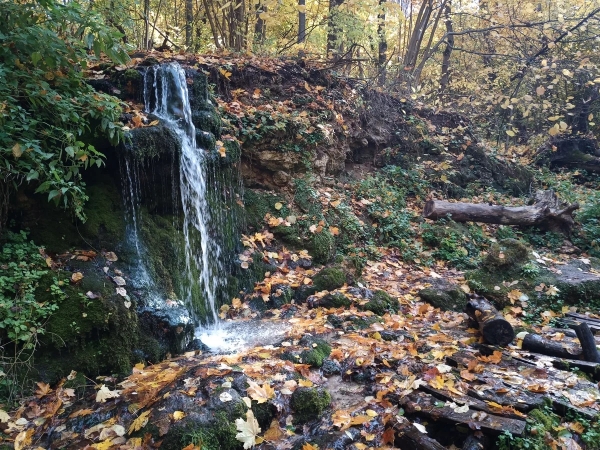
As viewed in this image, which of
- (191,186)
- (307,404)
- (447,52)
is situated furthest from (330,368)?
(447,52)

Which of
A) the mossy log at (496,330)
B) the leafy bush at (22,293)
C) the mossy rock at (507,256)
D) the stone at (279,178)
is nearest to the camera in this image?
the leafy bush at (22,293)

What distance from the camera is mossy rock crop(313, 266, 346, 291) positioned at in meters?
6.55

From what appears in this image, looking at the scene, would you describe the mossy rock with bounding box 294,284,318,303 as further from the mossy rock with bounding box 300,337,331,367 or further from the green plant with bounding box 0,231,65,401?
the green plant with bounding box 0,231,65,401

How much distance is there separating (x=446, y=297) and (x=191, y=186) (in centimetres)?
435

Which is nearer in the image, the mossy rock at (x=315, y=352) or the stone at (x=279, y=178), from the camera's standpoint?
the mossy rock at (x=315, y=352)

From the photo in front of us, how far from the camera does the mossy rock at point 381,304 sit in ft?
19.5

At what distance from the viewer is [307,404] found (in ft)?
11.3

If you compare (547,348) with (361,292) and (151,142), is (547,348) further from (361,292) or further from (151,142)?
(151,142)

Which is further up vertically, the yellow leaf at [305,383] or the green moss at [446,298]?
the yellow leaf at [305,383]

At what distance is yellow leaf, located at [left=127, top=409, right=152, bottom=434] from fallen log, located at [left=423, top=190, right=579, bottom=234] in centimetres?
844

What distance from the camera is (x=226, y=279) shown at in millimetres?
6578

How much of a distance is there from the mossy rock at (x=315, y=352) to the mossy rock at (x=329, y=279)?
1889mm

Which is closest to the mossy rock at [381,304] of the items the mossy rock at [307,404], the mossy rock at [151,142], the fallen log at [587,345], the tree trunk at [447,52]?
the fallen log at [587,345]

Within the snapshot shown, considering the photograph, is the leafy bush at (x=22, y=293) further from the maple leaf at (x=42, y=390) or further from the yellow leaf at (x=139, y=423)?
the yellow leaf at (x=139, y=423)
